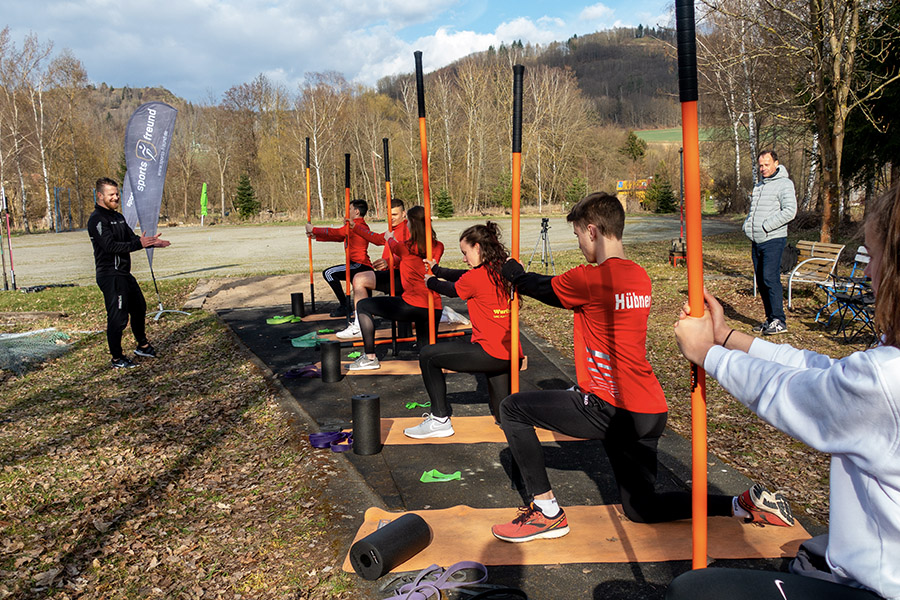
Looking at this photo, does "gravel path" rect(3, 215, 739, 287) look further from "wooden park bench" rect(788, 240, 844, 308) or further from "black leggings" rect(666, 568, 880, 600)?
"black leggings" rect(666, 568, 880, 600)

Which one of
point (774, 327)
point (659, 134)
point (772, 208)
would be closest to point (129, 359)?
point (774, 327)

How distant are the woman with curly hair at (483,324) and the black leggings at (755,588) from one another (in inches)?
119

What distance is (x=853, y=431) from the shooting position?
149cm

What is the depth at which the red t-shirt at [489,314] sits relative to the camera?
4.68m

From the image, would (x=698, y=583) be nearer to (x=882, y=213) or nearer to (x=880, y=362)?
(x=880, y=362)

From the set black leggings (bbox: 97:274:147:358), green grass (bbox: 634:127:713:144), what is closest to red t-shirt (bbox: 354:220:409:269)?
black leggings (bbox: 97:274:147:358)

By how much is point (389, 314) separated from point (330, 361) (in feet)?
2.83

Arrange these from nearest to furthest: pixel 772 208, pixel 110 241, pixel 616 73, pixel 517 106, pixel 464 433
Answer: pixel 517 106
pixel 464 433
pixel 110 241
pixel 772 208
pixel 616 73

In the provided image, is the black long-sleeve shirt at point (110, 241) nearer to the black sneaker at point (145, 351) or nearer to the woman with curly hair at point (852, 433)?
the black sneaker at point (145, 351)

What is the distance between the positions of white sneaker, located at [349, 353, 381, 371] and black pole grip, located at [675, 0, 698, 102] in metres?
5.80

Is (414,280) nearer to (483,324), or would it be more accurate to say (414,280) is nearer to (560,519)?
(483,324)

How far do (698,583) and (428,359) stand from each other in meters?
3.35

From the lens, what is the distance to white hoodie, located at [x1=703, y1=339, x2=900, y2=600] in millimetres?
1438

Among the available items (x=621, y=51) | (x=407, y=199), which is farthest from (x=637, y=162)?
(x=621, y=51)
